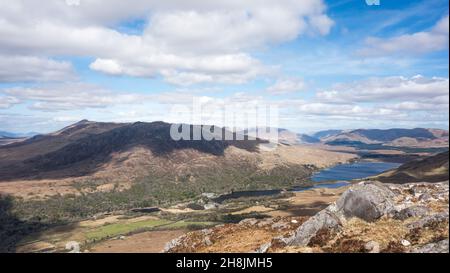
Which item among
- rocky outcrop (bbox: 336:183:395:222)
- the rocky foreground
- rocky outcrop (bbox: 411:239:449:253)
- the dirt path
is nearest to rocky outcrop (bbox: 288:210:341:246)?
the rocky foreground

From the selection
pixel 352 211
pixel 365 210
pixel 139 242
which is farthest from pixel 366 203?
pixel 139 242

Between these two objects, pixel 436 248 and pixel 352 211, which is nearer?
pixel 436 248

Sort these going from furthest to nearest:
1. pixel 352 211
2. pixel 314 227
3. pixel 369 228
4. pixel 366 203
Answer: pixel 352 211 → pixel 366 203 → pixel 314 227 → pixel 369 228

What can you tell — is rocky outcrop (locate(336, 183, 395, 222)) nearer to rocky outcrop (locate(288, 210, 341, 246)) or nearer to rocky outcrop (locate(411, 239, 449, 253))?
rocky outcrop (locate(288, 210, 341, 246))

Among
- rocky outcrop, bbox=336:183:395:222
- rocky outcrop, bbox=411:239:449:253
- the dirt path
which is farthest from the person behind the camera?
the dirt path

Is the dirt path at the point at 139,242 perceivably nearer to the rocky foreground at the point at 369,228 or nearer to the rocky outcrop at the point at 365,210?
the rocky foreground at the point at 369,228

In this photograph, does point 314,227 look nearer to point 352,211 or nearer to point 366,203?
point 352,211
